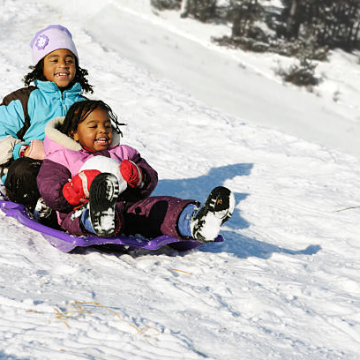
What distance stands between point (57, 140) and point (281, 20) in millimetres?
18440

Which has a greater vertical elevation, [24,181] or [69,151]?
[69,151]

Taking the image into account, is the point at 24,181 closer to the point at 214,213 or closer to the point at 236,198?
the point at 214,213

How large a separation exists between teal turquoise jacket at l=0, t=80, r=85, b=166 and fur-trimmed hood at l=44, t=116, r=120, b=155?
388mm

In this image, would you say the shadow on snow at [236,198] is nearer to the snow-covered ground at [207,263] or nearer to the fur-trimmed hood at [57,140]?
the snow-covered ground at [207,263]

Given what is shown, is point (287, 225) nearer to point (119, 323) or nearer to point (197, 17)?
point (119, 323)

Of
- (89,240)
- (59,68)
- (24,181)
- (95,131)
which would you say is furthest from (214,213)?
(59,68)

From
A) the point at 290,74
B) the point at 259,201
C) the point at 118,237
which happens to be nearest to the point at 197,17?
the point at 290,74

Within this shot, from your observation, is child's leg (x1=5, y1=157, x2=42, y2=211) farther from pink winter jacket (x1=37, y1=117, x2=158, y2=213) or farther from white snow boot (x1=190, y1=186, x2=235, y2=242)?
white snow boot (x1=190, y1=186, x2=235, y2=242)

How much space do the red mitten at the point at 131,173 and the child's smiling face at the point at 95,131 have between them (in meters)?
0.30

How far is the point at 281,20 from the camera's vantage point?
2019cm

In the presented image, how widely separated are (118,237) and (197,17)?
16.5m

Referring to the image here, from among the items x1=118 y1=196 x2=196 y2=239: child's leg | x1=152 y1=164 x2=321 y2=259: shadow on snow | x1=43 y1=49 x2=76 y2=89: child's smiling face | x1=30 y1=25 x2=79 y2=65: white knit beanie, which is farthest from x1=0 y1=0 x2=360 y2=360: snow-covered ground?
x1=30 y1=25 x2=79 y2=65: white knit beanie

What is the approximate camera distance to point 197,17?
722 inches

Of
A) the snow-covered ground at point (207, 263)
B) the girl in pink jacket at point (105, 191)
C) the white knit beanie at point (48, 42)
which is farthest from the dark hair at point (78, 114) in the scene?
the white knit beanie at point (48, 42)
